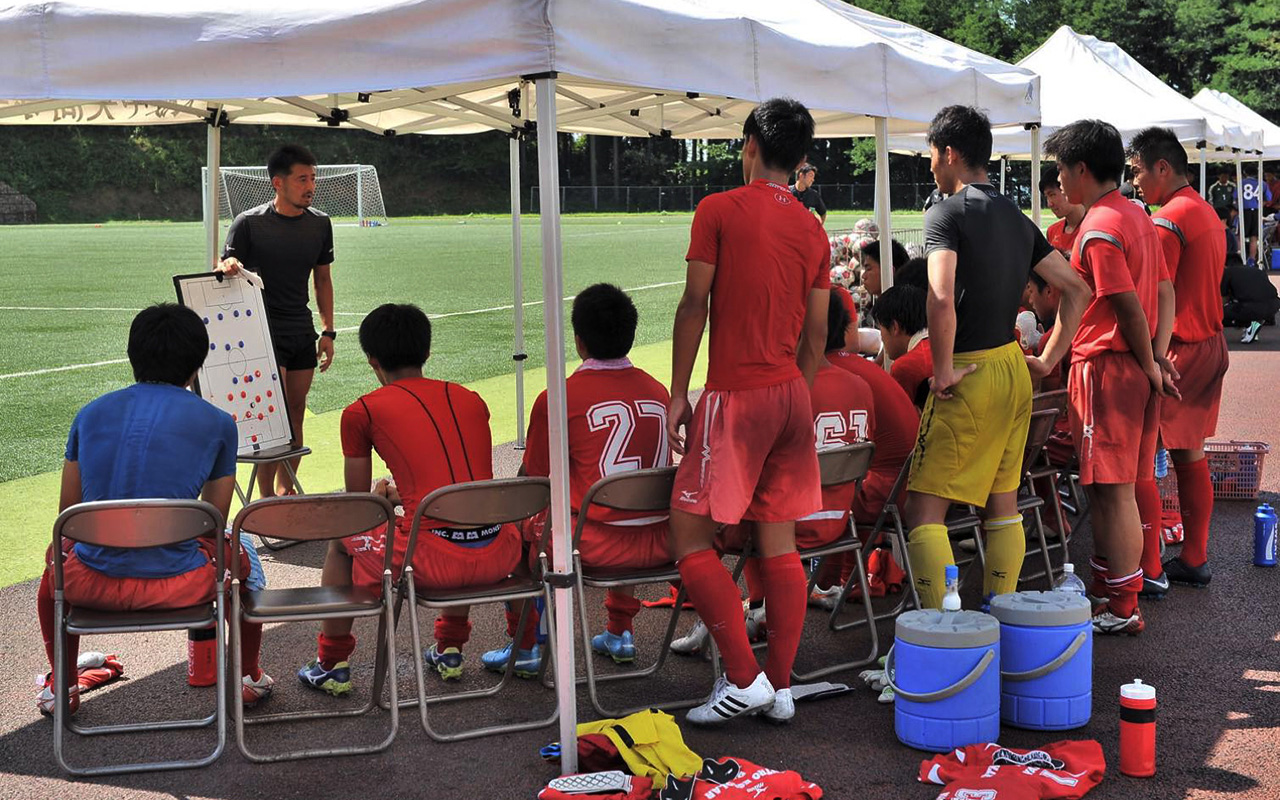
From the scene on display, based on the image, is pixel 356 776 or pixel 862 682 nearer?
pixel 356 776

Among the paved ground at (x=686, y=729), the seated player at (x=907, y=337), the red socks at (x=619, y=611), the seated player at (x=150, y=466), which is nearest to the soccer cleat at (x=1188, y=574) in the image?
the paved ground at (x=686, y=729)

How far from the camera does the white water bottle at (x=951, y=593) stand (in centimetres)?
405

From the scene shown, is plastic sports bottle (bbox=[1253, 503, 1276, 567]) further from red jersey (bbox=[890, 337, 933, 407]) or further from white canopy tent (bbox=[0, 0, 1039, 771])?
white canopy tent (bbox=[0, 0, 1039, 771])

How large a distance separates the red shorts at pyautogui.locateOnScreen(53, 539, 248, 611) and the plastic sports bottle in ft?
15.4

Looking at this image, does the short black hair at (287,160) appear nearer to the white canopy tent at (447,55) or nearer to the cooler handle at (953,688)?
the white canopy tent at (447,55)

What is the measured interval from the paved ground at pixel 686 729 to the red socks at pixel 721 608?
222mm

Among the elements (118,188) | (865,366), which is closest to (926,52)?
(865,366)

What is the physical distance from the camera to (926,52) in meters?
6.40

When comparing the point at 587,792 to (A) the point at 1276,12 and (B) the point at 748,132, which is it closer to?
(B) the point at 748,132

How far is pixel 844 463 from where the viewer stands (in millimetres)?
4480

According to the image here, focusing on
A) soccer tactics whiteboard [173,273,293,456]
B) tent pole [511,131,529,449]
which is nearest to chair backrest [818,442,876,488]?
soccer tactics whiteboard [173,273,293,456]

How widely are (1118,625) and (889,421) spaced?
1.19 metres

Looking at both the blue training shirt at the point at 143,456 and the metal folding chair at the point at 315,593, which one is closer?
the metal folding chair at the point at 315,593

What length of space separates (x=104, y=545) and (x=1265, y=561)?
501cm
